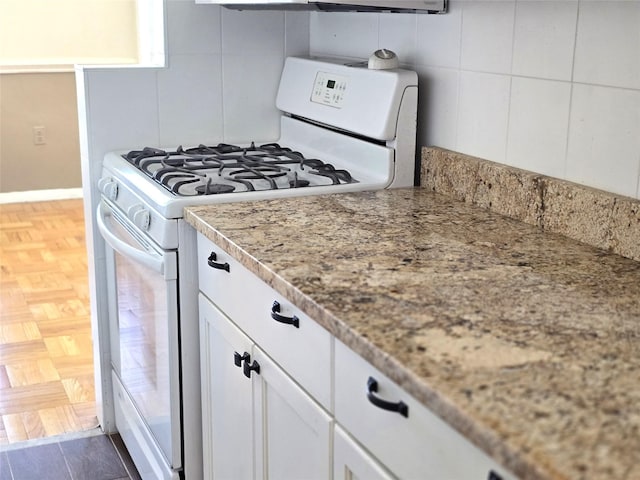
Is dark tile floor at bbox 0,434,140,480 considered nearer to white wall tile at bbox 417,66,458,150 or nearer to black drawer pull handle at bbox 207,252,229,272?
black drawer pull handle at bbox 207,252,229,272

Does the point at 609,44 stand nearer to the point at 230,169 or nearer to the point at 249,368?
the point at 249,368

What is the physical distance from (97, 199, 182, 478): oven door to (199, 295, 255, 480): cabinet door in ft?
0.29

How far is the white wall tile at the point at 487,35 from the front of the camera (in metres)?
1.81

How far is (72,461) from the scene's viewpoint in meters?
2.51

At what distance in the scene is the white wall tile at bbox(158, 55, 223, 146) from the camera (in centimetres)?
246

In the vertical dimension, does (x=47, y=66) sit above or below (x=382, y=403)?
above

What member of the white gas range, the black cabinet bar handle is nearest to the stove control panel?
the white gas range

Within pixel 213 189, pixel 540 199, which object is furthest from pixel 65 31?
pixel 540 199

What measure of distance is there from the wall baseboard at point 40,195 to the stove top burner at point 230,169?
3.72 meters

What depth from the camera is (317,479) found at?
54.8 inches

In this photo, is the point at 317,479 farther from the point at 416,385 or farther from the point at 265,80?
the point at 265,80

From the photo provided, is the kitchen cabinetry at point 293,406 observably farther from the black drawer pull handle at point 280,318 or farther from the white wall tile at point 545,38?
the white wall tile at point 545,38

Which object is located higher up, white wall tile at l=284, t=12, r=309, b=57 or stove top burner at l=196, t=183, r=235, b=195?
white wall tile at l=284, t=12, r=309, b=57

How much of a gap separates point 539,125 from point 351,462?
0.85 metres
